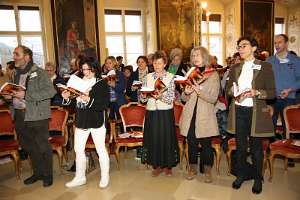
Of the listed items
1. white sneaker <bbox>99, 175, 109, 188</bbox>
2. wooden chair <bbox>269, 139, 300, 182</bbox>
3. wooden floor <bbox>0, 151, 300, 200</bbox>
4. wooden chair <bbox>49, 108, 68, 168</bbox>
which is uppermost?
wooden chair <bbox>49, 108, 68, 168</bbox>

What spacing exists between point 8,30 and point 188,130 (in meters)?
7.82

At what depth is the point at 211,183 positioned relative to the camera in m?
3.98

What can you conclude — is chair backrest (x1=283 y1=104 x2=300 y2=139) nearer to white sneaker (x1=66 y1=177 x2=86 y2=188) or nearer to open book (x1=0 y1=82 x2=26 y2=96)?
white sneaker (x1=66 y1=177 x2=86 y2=188)

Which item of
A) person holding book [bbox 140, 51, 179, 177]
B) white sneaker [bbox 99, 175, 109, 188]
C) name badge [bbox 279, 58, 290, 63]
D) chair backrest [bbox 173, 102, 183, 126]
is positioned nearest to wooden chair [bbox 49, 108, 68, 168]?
white sneaker [bbox 99, 175, 109, 188]

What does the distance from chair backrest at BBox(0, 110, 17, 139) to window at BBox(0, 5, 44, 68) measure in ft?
16.9

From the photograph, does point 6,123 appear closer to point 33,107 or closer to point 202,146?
point 33,107

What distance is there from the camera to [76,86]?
12.0 ft

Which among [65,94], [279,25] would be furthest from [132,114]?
[279,25]

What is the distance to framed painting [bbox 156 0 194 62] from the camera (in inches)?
440

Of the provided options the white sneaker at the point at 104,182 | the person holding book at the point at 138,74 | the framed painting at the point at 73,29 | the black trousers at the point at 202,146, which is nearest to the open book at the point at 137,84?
the person holding book at the point at 138,74

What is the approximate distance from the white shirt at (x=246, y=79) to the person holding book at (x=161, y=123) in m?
0.89

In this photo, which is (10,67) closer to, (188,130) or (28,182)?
(28,182)

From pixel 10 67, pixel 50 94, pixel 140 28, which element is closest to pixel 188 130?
pixel 50 94

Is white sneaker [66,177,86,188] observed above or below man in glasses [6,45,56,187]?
A: below
